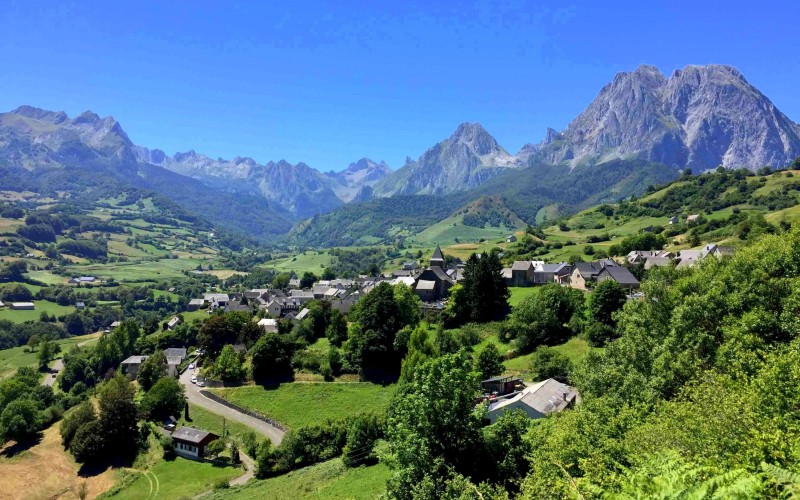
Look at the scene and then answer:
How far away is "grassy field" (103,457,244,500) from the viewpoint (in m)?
41.6

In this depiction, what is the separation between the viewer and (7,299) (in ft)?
505

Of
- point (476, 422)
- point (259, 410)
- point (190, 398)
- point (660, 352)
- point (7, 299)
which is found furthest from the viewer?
point (7, 299)

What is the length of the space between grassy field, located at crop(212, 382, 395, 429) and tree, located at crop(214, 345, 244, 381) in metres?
1.87

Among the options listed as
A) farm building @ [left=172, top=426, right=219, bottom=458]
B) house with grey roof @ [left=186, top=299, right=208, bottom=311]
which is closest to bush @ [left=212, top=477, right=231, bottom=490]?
farm building @ [left=172, top=426, right=219, bottom=458]

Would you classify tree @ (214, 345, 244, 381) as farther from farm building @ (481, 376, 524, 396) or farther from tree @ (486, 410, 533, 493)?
tree @ (486, 410, 533, 493)

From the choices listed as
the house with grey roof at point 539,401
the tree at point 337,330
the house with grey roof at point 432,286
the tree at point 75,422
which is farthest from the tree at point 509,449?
the house with grey roof at point 432,286

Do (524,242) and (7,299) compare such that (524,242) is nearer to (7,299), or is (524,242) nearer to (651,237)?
(651,237)

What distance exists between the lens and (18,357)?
A: 334 feet

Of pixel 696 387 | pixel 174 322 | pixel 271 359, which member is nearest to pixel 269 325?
pixel 271 359

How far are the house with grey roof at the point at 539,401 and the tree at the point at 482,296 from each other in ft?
78.8

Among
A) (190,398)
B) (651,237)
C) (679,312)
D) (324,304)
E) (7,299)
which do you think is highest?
(651,237)

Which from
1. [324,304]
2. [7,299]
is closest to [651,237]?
[324,304]

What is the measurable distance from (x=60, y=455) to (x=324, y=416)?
30014 mm

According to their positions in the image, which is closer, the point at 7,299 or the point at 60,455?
the point at 60,455
